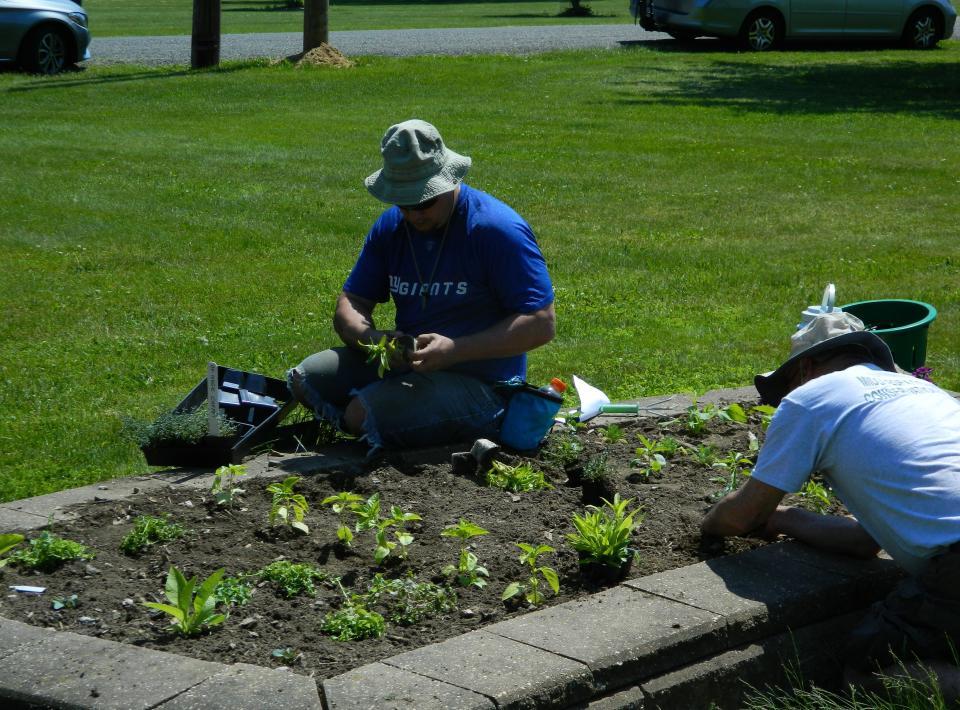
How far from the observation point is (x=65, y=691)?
3.19m

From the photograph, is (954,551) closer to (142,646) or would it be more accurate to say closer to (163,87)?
(142,646)

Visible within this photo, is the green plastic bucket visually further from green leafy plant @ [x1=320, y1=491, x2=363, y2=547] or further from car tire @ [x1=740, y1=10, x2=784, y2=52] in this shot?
car tire @ [x1=740, y1=10, x2=784, y2=52]

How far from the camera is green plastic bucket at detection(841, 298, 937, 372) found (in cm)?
542

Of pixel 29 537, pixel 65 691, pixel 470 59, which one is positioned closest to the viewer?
pixel 65 691

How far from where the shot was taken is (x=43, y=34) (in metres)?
19.1

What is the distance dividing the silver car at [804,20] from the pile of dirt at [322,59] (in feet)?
19.0

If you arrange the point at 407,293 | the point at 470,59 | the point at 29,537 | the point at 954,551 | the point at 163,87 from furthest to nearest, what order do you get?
the point at 470,59
the point at 163,87
the point at 407,293
the point at 29,537
the point at 954,551

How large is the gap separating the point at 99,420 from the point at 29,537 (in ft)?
5.74

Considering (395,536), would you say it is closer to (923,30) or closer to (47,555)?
(47,555)

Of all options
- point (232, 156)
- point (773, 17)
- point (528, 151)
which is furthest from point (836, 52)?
point (232, 156)

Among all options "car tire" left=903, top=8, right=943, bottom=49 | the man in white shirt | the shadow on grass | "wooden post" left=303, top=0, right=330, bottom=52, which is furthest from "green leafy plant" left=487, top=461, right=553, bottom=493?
"car tire" left=903, top=8, right=943, bottom=49

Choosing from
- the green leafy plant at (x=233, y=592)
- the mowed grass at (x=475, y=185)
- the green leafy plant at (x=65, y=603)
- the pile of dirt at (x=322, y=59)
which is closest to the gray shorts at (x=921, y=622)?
the green leafy plant at (x=233, y=592)

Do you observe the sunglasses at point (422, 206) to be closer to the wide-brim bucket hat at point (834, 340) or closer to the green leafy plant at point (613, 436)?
the green leafy plant at point (613, 436)

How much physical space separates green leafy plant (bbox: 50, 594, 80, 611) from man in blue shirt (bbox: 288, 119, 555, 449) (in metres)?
1.45
